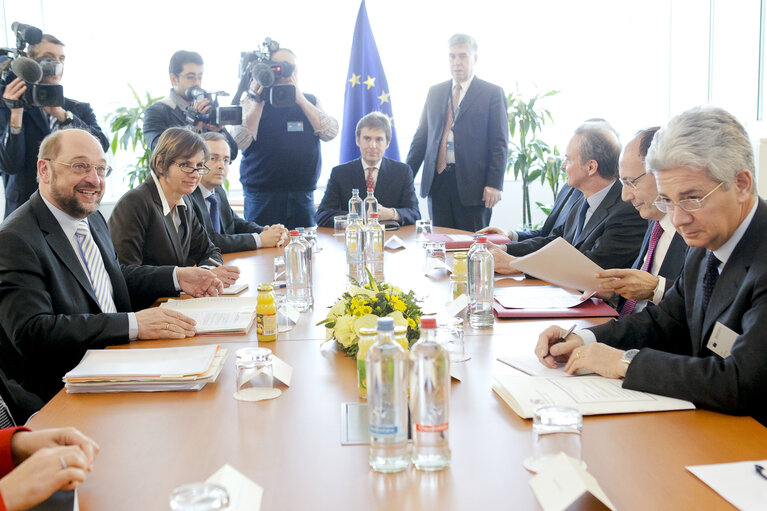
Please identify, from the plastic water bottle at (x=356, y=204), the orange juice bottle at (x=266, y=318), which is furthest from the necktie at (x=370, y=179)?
the orange juice bottle at (x=266, y=318)

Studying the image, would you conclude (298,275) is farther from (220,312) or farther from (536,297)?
(536,297)

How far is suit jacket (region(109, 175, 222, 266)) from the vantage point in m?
3.04

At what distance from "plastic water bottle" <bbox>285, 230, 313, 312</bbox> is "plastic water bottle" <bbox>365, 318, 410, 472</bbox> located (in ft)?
4.13

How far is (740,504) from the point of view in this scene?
3.55ft

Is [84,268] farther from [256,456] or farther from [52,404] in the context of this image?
[256,456]

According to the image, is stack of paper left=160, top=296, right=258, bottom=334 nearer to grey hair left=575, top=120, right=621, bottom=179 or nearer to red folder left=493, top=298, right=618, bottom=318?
red folder left=493, top=298, right=618, bottom=318

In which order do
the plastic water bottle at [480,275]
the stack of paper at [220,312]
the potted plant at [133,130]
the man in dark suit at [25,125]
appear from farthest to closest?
the potted plant at [133,130] → the man in dark suit at [25,125] → the plastic water bottle at [480,275] → the stack of paper at [220,312]

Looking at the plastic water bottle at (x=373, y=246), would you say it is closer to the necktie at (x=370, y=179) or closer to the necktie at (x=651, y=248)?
the necktie at (x=651, y=248)

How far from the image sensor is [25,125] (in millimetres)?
4273

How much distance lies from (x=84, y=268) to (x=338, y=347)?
0.96 meters

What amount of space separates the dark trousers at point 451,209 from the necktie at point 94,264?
3.41 meters

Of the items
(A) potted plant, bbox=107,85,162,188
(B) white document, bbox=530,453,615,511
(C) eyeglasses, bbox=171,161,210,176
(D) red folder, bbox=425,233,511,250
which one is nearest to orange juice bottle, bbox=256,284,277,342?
(B) white document, bbox=530,453,615,511

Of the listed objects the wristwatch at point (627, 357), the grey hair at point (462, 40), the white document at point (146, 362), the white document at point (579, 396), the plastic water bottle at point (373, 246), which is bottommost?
the white document at point (579, 396)

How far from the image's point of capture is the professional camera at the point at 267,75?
4898 millimetres
